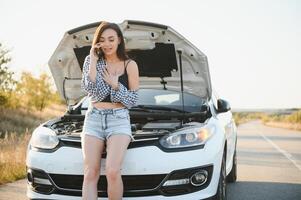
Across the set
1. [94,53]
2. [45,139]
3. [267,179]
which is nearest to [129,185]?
[45,139]

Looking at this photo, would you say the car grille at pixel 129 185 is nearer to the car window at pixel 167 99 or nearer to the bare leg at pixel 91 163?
the bare leg at pixel 91 163

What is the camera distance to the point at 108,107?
3.97 m

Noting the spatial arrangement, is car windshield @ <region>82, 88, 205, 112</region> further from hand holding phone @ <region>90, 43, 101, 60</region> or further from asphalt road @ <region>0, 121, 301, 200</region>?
hand holding phone @ <region>90, 43, 101, 60</region>

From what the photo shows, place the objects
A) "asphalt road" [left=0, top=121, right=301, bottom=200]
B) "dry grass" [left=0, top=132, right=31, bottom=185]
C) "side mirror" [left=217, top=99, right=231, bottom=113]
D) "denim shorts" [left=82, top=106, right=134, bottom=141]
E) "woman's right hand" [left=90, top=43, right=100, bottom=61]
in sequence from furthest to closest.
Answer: "dry grass" [left=0, top=132, right=31, bottom=185], "asphalt road" [left=0, top=121, right=301, bottom=200], "side mirror" [left=217, top=99, right=231, bottom=113], "woman's right hand" [left=90, top=43, right=100, bottom=61], "denim shorts" [left=82, top=106, right=134, bottom=141]

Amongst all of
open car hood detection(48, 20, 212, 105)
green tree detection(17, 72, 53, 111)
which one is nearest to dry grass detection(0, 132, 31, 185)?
open car hood detection(48, 20, 212, 105)

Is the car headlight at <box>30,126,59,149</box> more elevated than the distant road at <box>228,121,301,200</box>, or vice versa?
the car headlight at <box>30,126,59,149</box>

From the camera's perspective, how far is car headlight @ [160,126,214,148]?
4.19 metres

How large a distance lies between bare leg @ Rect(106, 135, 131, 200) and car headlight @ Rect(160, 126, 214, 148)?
0.50 meters

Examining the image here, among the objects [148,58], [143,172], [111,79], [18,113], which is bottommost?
[18,113]

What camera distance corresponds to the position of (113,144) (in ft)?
12.5

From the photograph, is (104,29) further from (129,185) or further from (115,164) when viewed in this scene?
(129,185)

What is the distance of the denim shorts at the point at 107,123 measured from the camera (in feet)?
12.7

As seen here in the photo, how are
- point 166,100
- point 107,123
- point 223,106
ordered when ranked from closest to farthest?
point 107,123
point 223,106
point 166,100

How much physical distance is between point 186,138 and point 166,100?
5.70 feet
